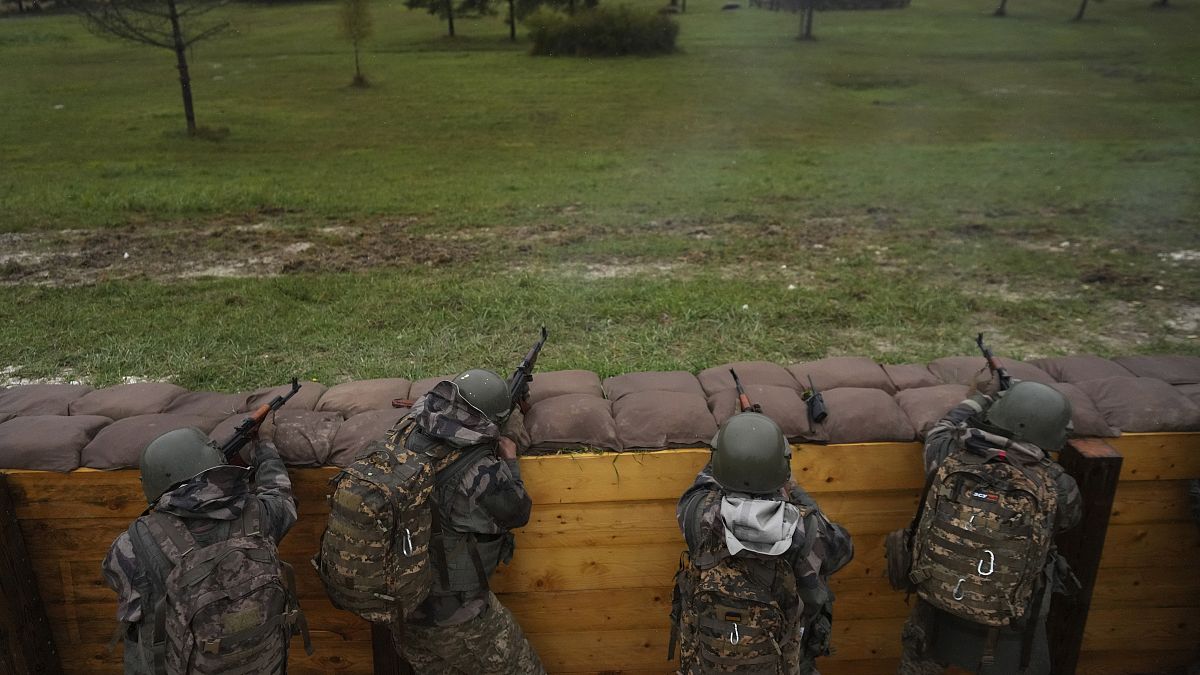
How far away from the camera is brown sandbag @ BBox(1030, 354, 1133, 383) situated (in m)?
Answer: 4.04

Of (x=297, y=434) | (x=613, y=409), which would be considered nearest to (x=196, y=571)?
(x=297, y=434)

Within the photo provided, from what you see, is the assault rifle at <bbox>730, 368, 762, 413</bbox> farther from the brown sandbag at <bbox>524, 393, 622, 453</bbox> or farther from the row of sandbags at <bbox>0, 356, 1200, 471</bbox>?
the brown sandbag at <bbox>524, 393, 622, 453</bbox>

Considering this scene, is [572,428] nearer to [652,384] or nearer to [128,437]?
[652,384]

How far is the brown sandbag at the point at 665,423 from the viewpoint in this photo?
11.7 feet

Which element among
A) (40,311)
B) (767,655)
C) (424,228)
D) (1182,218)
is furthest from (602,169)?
(767,655)

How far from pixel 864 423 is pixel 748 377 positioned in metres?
0.63

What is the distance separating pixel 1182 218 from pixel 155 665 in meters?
10.1

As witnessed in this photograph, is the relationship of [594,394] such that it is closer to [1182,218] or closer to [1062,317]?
[1062,317]

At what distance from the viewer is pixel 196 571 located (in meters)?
2.81

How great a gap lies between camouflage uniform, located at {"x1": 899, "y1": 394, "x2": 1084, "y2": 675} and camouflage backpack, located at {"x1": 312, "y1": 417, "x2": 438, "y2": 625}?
196cm

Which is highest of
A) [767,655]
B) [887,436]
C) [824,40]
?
[824,40]

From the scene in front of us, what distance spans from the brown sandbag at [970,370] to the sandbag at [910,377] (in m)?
0.07

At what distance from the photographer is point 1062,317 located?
20.2 feet

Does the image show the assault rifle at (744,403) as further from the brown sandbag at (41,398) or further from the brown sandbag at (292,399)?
the brown sandbag at (41,398)
